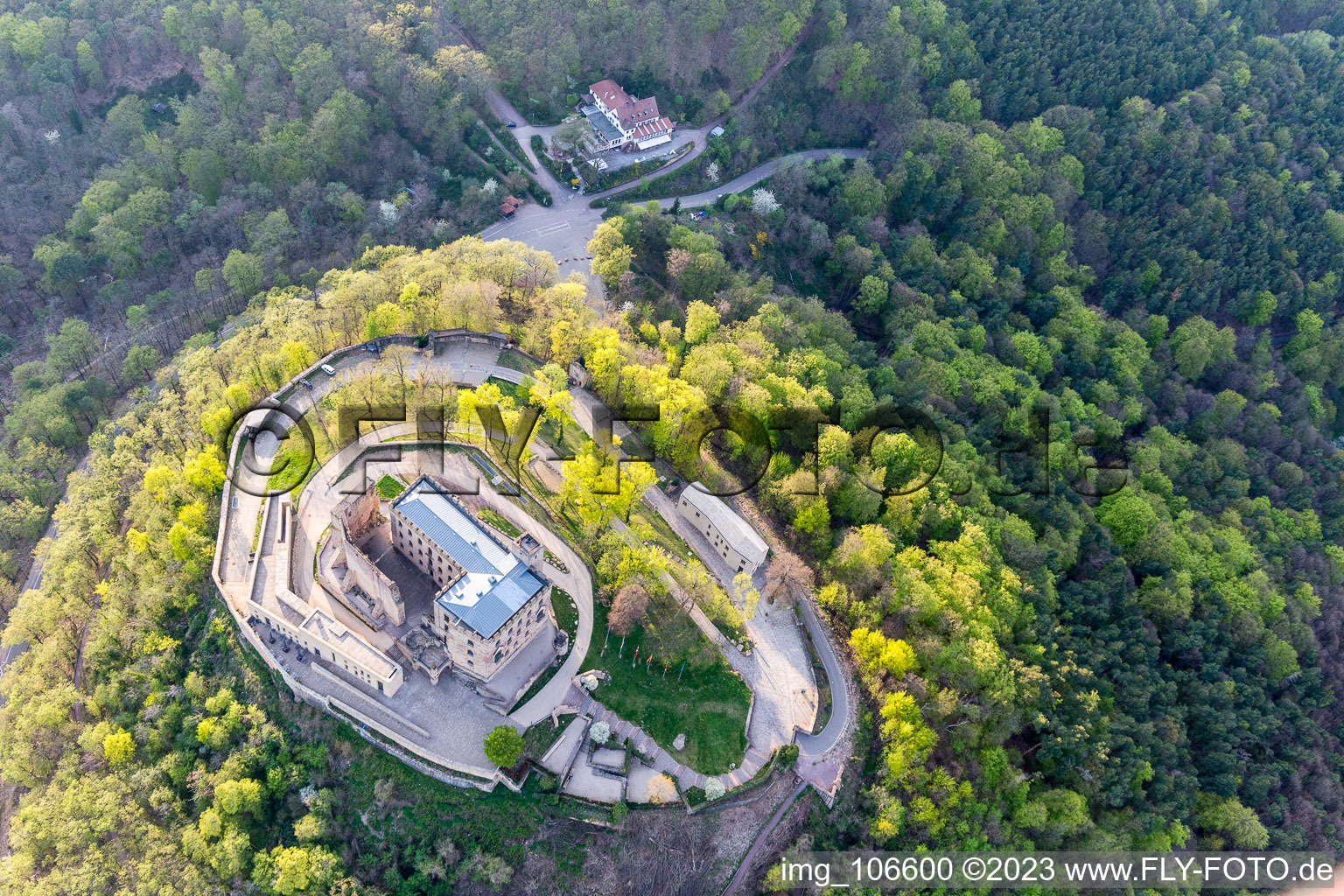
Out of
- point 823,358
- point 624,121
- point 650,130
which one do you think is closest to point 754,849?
point 823,358

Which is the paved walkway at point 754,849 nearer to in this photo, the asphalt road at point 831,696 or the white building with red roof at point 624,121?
the asphalt road at point 831,696

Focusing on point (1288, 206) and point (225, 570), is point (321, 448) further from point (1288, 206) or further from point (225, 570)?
point (1288, 206)

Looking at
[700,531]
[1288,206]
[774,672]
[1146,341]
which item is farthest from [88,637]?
[1288,206]

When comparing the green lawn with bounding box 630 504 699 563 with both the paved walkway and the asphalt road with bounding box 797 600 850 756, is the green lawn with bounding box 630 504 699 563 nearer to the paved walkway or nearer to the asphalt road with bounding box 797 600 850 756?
the asphalt road with bounding box 797 600 850 756

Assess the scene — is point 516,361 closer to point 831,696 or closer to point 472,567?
point 472,567

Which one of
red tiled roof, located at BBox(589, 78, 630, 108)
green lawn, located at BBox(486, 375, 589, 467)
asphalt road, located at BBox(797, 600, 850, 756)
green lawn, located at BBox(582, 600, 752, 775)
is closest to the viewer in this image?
green lawn, located at BBox(582, 600, 752, 775)

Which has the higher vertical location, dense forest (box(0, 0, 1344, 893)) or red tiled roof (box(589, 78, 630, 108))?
red tiled roof (box(589, 78, 630, 108))

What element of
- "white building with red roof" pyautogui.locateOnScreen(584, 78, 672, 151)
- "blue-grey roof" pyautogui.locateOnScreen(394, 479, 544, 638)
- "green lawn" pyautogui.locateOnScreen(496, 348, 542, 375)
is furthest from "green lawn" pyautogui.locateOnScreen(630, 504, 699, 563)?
"white building with red roof" pyautogui.locateOnScreen(584, 78, 672, 151)
